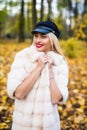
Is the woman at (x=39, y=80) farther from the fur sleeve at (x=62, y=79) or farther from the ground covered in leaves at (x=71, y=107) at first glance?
the ground covered in leaves at (x=71, y=107)

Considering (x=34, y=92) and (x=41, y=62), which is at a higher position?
(x=41, y=62)

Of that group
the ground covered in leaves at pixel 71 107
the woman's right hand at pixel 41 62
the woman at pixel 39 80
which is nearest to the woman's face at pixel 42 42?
the woman at pixel 39 80

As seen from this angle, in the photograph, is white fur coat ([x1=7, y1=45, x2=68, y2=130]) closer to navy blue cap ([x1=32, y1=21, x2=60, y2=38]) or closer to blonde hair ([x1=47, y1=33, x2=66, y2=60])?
blonde hair ([x1=47, y1=33, x2=66, y2=60])

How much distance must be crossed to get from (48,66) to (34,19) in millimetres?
8015

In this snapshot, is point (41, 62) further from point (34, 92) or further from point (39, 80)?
point (34, 92)

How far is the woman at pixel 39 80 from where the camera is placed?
10.3 feet

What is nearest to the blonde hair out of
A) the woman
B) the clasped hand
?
the woman

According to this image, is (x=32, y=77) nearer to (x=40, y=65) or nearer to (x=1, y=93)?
(x=40, y=65)

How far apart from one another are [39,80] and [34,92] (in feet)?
0.43

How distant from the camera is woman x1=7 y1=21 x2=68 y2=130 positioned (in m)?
3.14

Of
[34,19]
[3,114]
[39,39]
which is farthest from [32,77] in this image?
[34,19]

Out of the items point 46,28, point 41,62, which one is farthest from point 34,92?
point 46,28

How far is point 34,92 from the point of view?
3170 millimetres

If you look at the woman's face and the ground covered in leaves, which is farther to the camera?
the ground covered in leaves
